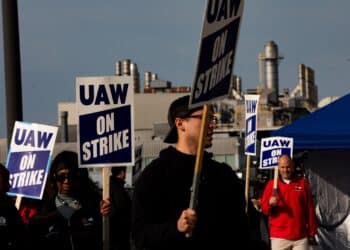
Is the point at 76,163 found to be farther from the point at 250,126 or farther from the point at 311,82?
the point at 311,82

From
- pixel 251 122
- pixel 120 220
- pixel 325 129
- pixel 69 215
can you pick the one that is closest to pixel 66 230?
pixel 69 215

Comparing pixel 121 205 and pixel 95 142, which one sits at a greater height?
pixel 95 142

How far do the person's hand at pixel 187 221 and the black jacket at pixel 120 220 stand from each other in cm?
499

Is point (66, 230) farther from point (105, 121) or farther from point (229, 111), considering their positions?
point (229, 111)

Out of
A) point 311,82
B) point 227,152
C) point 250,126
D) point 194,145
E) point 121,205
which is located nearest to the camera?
point 194,145

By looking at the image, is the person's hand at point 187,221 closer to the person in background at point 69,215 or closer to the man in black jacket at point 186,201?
the man in black jacket at point 186,201

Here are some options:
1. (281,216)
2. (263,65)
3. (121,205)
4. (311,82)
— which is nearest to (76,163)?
(121,205)

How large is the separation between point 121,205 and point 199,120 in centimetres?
490

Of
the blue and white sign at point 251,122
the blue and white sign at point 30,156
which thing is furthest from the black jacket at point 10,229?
the blue and white sign at point 251,122

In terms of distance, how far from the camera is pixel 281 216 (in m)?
13.1

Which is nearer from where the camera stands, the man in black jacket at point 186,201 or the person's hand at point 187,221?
the person's hand at point 187,221

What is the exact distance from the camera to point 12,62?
32.0 ft

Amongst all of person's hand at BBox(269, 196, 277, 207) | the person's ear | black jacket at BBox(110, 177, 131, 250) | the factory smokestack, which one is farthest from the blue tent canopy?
the factory smokestack

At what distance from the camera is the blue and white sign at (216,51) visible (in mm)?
4508
